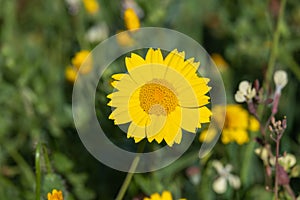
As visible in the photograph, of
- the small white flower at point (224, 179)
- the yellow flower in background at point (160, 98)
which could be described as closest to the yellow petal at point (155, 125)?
the yellow flower in background at point (160, 98)

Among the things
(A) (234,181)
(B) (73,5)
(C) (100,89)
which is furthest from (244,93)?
(B) (73,5)

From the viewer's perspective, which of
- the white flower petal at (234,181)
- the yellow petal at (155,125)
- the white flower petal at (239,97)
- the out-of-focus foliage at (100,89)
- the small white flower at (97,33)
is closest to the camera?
the yellow petal at (155,125)

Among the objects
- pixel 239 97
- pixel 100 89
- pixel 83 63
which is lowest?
pixel 239 97

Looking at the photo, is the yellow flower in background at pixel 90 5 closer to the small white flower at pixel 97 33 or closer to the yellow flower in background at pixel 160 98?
the small white flower at pixel 97 33

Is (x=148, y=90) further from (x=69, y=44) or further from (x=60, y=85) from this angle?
(x=69, y=44)

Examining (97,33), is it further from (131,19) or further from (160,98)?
(160,98)

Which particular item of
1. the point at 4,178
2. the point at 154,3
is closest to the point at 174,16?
the point at 154,3
